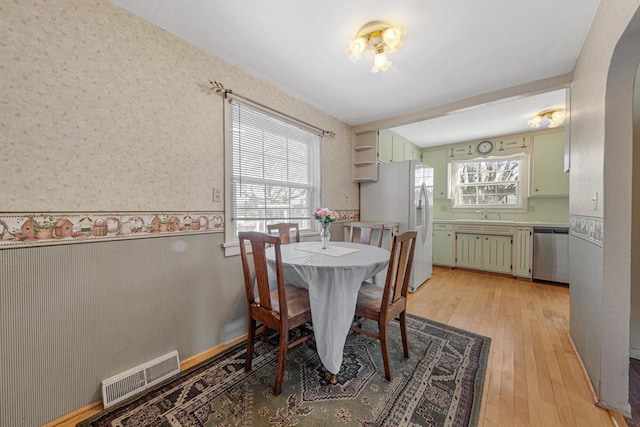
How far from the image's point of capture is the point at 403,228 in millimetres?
3340

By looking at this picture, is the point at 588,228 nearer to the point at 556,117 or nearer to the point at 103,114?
the point at 556,117

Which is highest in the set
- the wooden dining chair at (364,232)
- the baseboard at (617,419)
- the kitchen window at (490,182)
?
the kitchen window at (490,182)

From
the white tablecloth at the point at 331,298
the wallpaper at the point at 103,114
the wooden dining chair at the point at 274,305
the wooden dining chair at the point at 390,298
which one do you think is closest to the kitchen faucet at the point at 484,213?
the wooden dining chair at the point at 390,298

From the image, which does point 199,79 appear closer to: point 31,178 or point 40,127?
point 40,127

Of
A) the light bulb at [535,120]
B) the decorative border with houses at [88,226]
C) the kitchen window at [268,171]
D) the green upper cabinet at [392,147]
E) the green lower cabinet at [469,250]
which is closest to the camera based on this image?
the decorative border with houses at [88,226]

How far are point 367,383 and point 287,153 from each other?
2115 mm

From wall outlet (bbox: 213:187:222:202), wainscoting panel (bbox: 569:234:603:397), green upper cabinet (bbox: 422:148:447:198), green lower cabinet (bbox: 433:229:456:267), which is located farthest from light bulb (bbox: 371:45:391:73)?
green upper cabinet (bbox: 422:148:447:198)

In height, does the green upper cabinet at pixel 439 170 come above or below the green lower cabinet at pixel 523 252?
above

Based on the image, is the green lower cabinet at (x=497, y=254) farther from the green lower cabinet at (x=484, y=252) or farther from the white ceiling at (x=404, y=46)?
the white ceiling at (x=404, y=46)

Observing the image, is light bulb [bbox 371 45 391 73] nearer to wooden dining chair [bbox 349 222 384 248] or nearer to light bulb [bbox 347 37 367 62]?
light bulb [bbox 347 37 367 62]

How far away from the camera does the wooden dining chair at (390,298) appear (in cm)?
153

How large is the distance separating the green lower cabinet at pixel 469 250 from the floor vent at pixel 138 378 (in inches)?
171

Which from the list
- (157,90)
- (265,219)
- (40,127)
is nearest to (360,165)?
(265,219)

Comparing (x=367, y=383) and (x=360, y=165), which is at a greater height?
(x=360, y=165)
